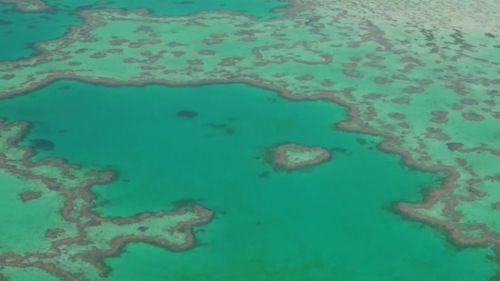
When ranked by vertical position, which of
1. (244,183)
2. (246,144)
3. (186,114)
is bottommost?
(244,183)

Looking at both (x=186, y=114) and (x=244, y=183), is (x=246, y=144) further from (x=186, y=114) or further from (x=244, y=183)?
(x=186, y=114)

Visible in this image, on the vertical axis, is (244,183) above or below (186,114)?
below

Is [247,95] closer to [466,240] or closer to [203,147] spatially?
[203,147]

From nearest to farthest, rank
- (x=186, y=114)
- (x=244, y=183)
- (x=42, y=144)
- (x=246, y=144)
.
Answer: (x=244, y=183) → (x=42, y=144) → (x=246, y=144) → (x=186, y=114)

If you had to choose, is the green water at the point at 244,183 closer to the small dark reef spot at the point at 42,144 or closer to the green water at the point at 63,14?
the small dark reef spot at the point at 42,144

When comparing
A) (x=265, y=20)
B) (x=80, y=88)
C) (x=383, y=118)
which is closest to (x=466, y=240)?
(x=383, y=118)

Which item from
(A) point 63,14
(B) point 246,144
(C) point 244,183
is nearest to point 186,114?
(B) point 246,144

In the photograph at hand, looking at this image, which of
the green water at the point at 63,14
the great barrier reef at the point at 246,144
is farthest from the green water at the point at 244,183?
the green water at the point at 63,14

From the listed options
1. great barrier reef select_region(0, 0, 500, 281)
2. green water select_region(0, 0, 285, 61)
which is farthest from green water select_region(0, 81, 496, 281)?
green water select_region(0, 0, 285, 61)
